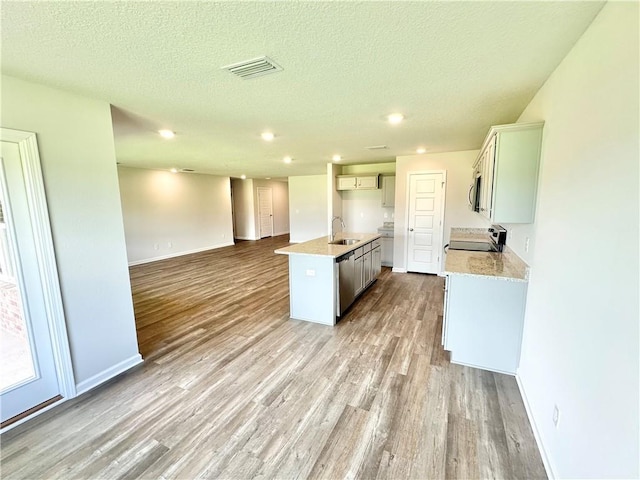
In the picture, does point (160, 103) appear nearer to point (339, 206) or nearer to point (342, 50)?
point (342, 50)

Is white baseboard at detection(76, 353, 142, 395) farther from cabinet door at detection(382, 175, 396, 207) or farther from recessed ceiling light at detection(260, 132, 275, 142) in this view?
cabinet door at detection(382, 175, 396, 207)

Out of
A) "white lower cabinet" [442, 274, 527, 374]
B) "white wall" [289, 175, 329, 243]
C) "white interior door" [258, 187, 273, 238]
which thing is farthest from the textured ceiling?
"white interior door" [258, 187, 273, 238]

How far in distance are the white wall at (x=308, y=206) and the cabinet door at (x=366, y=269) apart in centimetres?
435

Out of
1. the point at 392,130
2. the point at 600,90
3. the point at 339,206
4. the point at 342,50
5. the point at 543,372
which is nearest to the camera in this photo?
the point at 600,90

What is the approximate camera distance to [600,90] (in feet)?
4.18

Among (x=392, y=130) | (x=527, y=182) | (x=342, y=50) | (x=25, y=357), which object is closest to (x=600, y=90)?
(x=527, y=182)

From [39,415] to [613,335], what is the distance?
3352 mm

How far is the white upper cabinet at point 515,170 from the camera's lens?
2105 millimetres

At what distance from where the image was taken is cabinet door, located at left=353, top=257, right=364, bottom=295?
158 inches

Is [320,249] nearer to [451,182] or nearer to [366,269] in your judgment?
[366,269]

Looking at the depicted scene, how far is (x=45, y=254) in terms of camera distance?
1984 millimetres

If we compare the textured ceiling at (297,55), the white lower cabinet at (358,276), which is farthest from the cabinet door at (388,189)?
the textured ceiling at (297,55)

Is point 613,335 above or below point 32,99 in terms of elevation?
below

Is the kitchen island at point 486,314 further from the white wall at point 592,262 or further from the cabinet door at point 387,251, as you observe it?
the cabinet door at point 387,251
